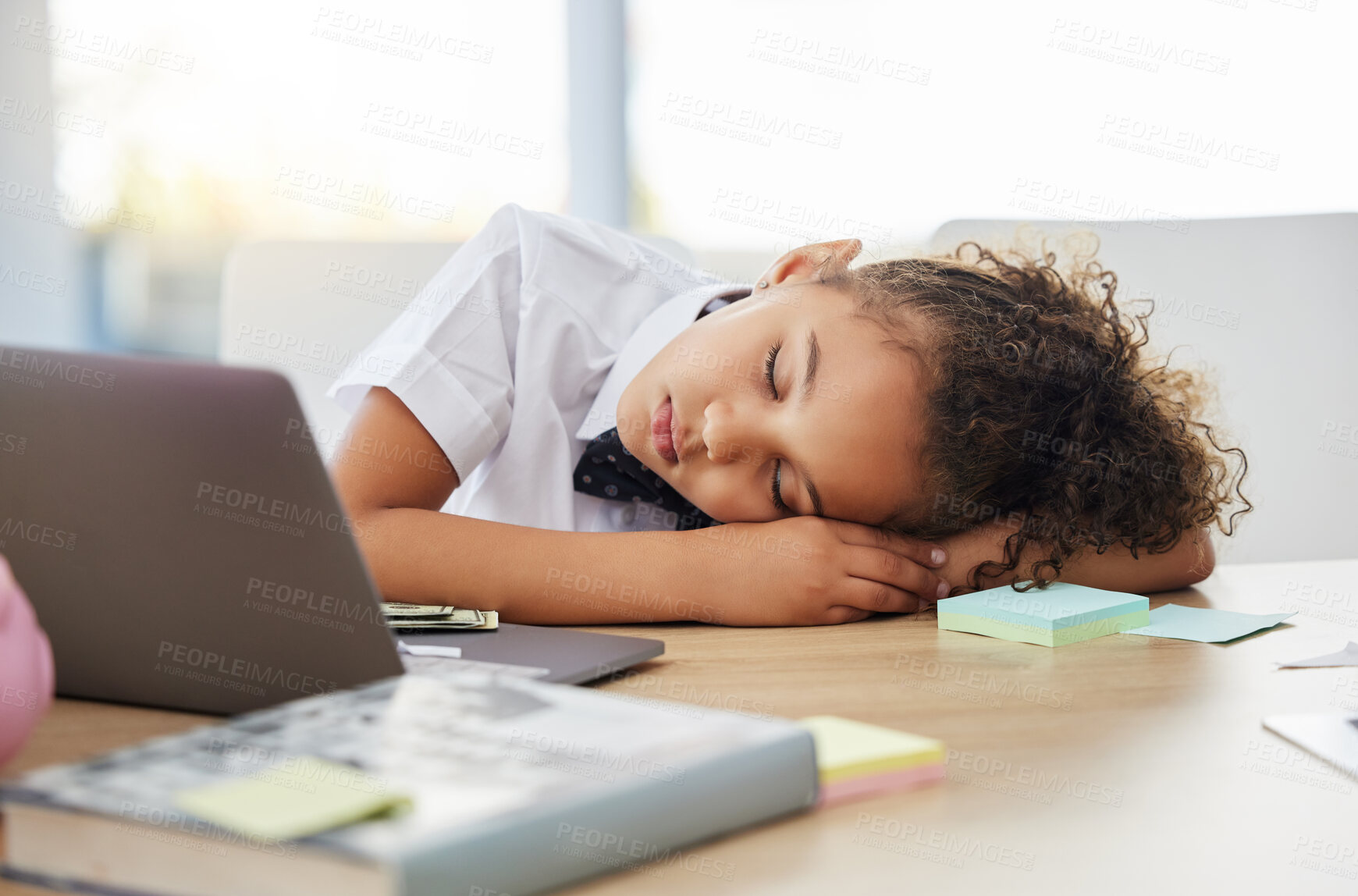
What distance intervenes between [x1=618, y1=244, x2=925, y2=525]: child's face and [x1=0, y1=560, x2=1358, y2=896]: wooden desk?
0.16 meters

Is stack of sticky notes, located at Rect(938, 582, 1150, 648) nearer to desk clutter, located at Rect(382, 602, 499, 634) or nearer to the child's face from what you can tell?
the child's face

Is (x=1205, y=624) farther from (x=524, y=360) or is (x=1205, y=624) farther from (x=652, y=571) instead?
(x=524, y=360)

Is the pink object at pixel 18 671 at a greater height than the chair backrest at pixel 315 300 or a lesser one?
lesser

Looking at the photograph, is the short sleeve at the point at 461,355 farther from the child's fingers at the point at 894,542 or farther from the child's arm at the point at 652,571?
the child's fingers at the point at 894,542

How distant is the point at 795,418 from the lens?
3.17 feet

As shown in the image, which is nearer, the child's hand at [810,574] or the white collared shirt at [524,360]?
the child's hand at [810,574]

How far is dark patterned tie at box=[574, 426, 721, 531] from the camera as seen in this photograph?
119 cm

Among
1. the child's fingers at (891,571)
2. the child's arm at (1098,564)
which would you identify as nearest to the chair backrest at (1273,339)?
the child's arm at (1098,564)

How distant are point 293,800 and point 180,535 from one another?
0.22 metres

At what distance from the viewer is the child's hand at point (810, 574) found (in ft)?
2.96

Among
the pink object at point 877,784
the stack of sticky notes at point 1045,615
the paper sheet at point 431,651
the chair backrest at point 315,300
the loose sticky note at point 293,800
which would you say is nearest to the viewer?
the loose sticky note at point 293,800

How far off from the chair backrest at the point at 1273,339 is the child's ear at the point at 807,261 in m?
0.35

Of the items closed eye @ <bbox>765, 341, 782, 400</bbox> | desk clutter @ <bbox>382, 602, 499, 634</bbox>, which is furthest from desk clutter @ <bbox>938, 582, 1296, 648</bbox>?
desk clutter @ <bbox>382, 602, 499, 634</bbox>

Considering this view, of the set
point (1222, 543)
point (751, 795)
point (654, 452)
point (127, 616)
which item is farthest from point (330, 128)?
point (751, 795)
